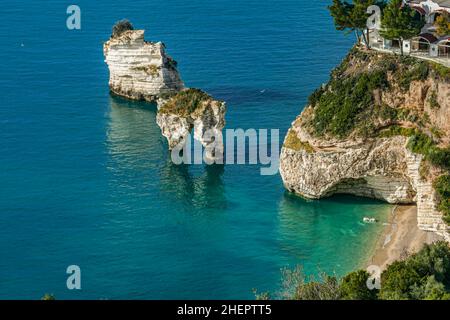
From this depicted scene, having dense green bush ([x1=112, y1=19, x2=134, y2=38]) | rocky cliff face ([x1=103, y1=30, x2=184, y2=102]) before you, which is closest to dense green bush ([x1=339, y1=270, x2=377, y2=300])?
rocky cliff face ([x1=103, y1=30, x2=184, y2=102])

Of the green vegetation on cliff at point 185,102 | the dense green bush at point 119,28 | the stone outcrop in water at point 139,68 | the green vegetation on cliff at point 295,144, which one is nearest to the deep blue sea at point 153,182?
the stone outcrop in water at point 139,68

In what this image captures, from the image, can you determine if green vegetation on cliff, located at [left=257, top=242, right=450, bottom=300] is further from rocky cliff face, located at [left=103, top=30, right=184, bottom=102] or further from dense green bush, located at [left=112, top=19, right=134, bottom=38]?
dense green bush, located at [left=112, top=19, right=134, bottom=38]

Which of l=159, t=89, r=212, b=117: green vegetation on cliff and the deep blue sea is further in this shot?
l=159, t=89, r=212, b=117: green vegetation on cliff

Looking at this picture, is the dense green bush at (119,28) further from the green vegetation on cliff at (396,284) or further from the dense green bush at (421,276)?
the dense green bush at (421,276)

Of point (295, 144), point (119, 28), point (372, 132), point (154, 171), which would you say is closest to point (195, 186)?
point (154, 171)

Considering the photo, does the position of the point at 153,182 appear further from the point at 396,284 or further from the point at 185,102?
the point at 396,284
